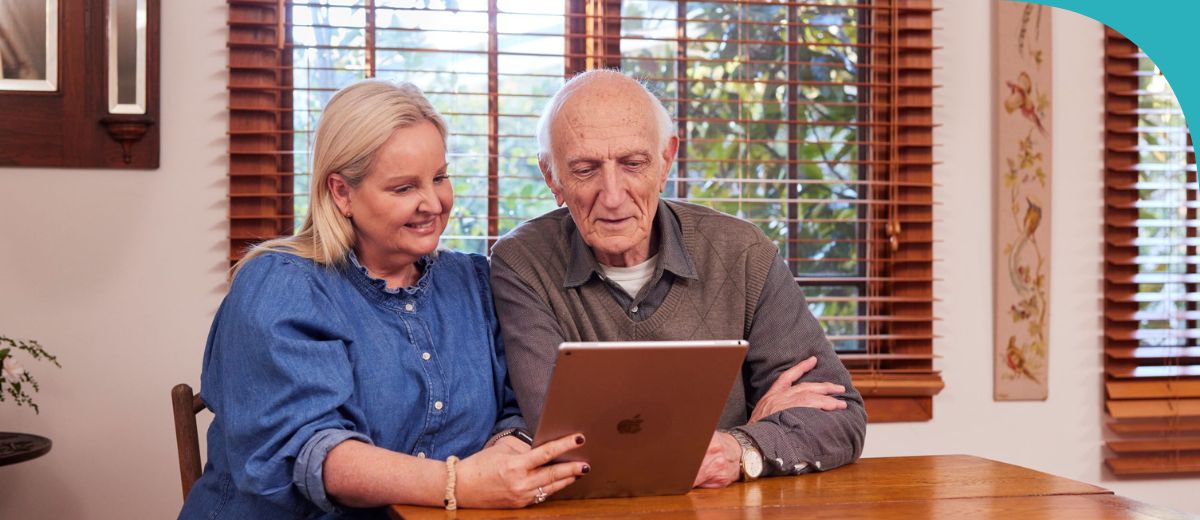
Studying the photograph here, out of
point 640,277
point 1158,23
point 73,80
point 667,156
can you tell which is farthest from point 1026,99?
point 73,80

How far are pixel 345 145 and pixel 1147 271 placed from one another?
2.75 metres

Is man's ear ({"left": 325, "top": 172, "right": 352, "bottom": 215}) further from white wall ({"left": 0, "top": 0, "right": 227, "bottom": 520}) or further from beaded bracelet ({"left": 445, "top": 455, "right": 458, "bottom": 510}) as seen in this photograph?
white wall ({"left": 0, "top": 0, "right": 227, "bottom": 520})

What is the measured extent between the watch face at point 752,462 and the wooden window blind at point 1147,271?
2143 mm

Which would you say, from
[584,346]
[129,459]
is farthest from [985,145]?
[129,459]

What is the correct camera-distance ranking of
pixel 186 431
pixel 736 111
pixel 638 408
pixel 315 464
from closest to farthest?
pixel 638 408 → pixel 315 464 → pixel 186 431 → pixel 736 111

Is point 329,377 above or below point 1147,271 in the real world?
below

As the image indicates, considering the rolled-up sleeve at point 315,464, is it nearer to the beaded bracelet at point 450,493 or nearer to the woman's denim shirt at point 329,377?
the woman's denim shirt at point 329,377

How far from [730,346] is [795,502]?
29cm

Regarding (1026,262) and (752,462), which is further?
(1026,262)

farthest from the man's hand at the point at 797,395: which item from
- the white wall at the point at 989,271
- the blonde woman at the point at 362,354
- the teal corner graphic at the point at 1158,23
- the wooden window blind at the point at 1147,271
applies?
the teal corner graphic at the point at 1158,23

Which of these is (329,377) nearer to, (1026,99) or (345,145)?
(345,145)

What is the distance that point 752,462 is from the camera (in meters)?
1.85

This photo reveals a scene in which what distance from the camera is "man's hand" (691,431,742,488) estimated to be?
5.83 feet

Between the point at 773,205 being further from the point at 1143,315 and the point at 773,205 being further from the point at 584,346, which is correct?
the point at 584,346
